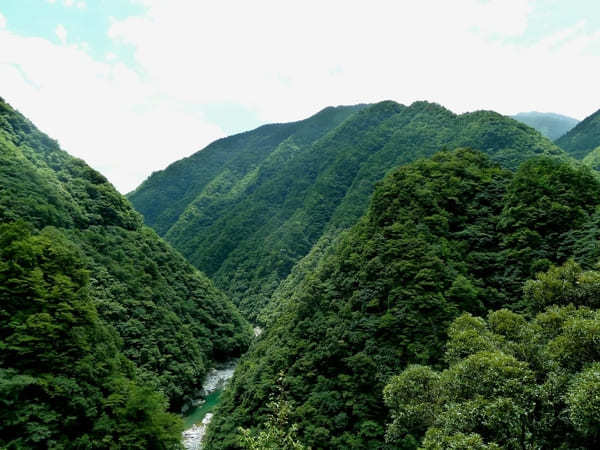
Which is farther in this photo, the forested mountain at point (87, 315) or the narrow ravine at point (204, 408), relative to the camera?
the narrow ravine at point (204, 408)

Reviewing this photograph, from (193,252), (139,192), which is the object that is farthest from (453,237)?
(139,192)

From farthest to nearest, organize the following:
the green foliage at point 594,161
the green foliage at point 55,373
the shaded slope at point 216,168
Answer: the shaded slope at point 216,168 < the green foliage at point 594,161 < the green foliage at point 55,373

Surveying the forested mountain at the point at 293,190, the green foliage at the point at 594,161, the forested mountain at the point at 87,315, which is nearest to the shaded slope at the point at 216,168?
the forested mountain at the point at 293,190

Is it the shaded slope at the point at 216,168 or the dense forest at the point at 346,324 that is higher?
the shaded slope at the point at 216,168

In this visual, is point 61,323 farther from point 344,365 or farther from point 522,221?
point 522,221

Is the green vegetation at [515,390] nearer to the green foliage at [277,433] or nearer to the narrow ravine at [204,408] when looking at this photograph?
the green foliage at [277,433]

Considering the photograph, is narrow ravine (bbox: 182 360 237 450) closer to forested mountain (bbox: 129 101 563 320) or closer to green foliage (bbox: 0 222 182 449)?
green foliage (bbox: 0 222 182 449)

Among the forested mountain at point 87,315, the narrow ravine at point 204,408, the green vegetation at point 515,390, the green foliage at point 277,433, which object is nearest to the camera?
the green vegetation at point 515,390

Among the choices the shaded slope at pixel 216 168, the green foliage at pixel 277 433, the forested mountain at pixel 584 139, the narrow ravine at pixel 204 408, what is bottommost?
the narrow ravine at pixel 204 408
